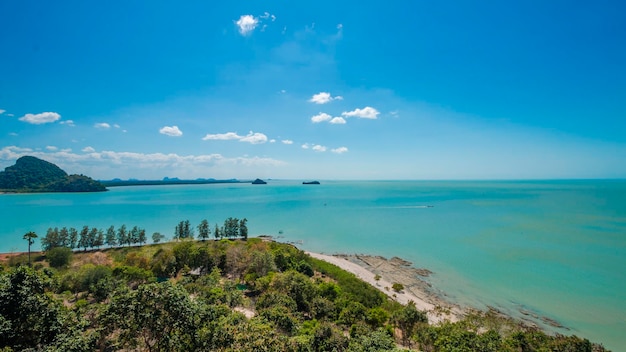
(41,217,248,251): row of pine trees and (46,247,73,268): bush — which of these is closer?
(46,247,73,268): bush

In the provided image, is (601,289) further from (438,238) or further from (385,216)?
(385,216)

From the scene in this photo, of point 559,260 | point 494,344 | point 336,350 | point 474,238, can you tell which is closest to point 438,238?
point 474,238

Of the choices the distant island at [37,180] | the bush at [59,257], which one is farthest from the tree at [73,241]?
the distant island at [37,180]

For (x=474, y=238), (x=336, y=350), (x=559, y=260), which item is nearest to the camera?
(x=336, y=350)

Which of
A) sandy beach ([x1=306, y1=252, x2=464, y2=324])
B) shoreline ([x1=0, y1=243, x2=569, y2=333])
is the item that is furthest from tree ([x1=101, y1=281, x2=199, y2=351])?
sandy beach ([x1=306, y1=252, x2=464, y2=324])

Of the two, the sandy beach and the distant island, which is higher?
the distant island

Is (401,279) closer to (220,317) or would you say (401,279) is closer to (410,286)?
(410,286)

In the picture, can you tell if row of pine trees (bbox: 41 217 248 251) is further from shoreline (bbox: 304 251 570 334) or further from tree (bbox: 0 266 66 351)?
tree (bbox: 0 266 66 351)
